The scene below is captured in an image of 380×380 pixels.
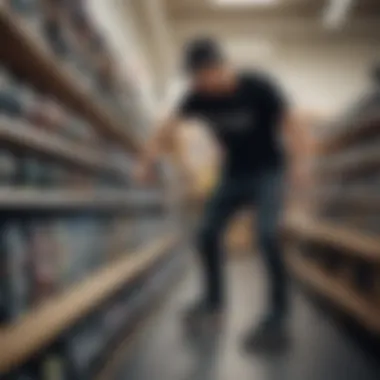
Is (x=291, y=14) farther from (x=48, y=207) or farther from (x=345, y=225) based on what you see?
(x=48, y=207)

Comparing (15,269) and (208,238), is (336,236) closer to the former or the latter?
(208,238)

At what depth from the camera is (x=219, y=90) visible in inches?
65.2

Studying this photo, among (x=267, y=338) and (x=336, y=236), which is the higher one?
(x=336, y=236)

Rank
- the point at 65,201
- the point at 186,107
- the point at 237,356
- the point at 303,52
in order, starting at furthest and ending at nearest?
the point at 303,52, the point at 186,107, the point at 237,356, the point at 65,201

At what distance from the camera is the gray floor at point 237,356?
1.35m

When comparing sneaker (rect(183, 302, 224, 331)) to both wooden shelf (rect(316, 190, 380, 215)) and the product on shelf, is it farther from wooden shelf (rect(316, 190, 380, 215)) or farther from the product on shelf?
the product on shelf

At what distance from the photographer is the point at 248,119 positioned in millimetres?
1657

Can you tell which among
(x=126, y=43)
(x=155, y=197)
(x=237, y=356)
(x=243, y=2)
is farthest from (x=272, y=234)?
(x=243, y=2)

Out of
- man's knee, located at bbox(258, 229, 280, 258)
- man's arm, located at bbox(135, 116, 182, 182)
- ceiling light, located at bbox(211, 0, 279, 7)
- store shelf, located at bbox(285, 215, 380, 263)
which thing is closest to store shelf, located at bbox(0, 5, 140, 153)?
man's arm, located at bbox(135, 116, 182, 182)

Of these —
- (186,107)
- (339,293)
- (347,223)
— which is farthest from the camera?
(347,223)

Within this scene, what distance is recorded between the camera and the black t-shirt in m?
1.63

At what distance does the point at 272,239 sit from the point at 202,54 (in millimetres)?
450

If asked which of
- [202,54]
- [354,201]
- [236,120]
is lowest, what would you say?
[354,201]

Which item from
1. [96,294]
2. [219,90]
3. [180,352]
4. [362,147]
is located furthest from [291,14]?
[96,294]
